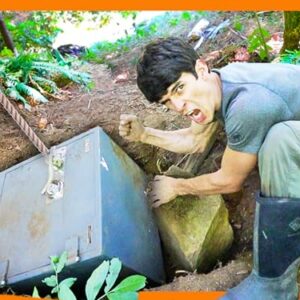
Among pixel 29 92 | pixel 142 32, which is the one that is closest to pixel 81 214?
pixel 29 92

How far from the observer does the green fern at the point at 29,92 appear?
4.63 feet

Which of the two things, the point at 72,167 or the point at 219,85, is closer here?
the point at 219,85

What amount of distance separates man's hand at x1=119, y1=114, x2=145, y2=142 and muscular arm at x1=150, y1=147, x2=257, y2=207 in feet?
0.41

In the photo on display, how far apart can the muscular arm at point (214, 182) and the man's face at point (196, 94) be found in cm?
10

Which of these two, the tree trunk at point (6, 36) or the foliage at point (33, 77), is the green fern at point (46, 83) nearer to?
the foliage at point (33, 77)

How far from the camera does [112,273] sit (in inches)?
47.4

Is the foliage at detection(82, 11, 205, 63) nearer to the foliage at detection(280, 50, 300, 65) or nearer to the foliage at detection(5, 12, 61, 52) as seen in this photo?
the foliage at detection(5, 12, 61, 52)

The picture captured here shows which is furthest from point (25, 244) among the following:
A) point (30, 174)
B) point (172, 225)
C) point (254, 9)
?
point (254, 9)

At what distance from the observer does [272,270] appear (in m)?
1.30

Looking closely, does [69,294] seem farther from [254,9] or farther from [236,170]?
Result: [254,9]

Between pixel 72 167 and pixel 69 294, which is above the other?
pixel 72 167

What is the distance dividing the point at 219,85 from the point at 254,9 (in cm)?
28

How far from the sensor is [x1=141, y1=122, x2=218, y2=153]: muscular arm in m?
1.40

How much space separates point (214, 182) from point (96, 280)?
0.34 meters
